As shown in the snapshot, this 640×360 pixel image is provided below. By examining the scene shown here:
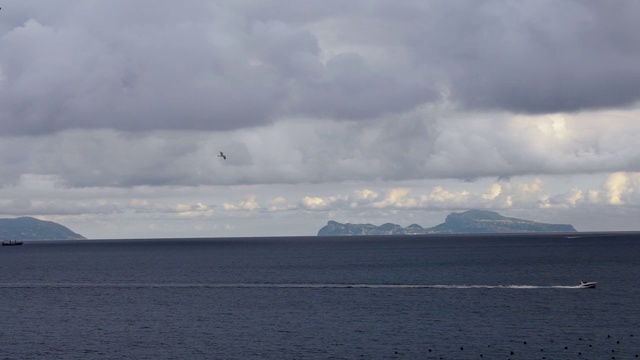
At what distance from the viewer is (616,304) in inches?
6663

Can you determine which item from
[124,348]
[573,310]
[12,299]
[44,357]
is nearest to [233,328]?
[124,348]

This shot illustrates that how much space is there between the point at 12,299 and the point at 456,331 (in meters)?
117

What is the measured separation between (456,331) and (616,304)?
5112cm

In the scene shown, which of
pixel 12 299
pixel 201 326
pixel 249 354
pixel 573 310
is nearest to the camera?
pixel 249 354

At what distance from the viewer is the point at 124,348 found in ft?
416

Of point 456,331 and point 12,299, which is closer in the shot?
point 456,331

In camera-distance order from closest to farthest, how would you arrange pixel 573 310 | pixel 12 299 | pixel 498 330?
1. pixel 498 330
2. pixel 573 310
3. pixel 12 299

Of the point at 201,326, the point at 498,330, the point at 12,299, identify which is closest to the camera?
the point at 498,330

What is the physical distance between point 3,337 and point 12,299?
63.7 m

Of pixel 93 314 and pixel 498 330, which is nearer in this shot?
pixel 498 330

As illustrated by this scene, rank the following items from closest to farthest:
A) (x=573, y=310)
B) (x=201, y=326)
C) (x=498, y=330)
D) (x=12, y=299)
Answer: (x=498, y=330) < (x=201, y=326) < (x=573, y=310) < (x=12, y=299)

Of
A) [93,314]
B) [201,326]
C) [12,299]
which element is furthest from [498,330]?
[12,299]

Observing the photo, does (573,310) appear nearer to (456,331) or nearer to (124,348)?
(456,331)

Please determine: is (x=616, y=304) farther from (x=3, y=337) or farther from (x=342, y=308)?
Answer: (x=3, y=337)
